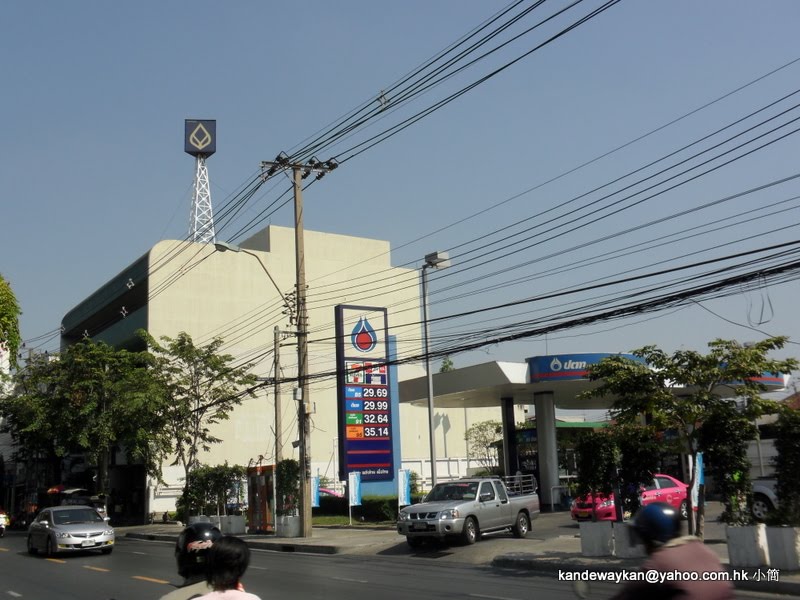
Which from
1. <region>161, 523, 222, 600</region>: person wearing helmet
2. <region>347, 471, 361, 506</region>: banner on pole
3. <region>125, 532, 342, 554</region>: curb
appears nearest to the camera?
<region>161, 523, 222, 600</region>: person wearing helmet

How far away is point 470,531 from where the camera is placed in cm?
2225

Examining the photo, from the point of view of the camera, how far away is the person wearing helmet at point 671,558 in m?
4.67

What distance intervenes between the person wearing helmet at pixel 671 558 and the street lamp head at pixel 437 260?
24.8 metres

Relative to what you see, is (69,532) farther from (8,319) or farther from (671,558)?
(671,558)

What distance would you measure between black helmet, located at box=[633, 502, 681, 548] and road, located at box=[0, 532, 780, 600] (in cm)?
876

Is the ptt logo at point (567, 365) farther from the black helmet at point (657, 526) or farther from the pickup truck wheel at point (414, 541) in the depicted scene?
the black helmet at point (657, 526)

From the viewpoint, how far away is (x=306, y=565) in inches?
798

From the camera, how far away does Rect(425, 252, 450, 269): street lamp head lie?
29625mm

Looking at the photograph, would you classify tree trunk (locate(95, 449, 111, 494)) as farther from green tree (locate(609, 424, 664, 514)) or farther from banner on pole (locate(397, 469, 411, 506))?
green tree (locate(609, 424, 664, 514))

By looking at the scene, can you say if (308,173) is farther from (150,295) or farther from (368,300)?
(368,300)

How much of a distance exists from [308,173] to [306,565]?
13.8m

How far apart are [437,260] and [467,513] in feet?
33.6

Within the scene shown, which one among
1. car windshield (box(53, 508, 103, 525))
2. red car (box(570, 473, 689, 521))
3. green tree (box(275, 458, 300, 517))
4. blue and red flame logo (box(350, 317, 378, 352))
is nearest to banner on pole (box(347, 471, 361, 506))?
green tree (box(275, 458, 300, 517))

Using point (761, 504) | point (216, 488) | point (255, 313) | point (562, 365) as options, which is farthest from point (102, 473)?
point (761, 504)
